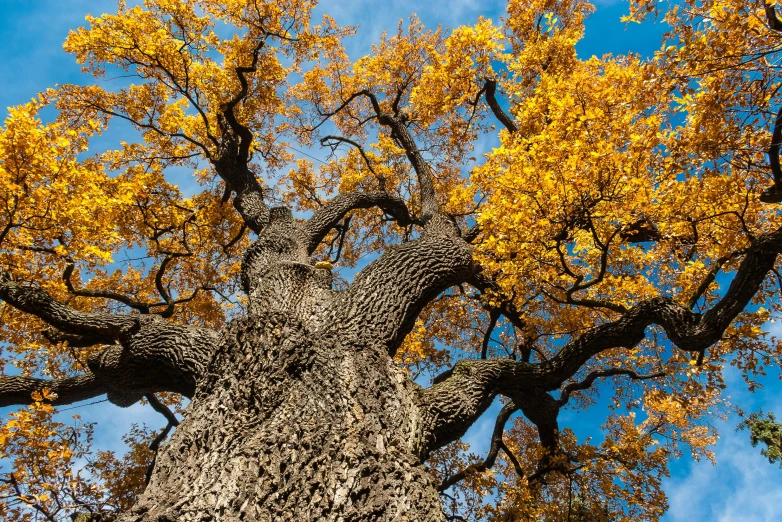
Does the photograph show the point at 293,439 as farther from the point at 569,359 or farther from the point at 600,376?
the point at 600,376

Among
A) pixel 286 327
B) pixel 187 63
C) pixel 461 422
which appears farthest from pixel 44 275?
pixel 461 422

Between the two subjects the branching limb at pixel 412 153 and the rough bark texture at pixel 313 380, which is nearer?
the rough bark texture at pixel 313 380

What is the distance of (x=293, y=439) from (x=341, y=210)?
17.0 ft

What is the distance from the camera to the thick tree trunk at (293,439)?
281 centimetres

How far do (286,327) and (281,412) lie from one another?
1.04 m

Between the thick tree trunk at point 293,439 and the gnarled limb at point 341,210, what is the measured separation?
302 centimetres

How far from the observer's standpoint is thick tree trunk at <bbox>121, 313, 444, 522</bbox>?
2.81 meters

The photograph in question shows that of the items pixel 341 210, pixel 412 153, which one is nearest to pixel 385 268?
pixel 341 210

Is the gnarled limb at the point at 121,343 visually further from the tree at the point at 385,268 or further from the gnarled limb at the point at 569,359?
the gnarled limb at the point at 569,359

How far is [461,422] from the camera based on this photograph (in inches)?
192

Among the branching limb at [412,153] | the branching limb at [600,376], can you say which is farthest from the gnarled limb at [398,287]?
the branching limb at [600,376]

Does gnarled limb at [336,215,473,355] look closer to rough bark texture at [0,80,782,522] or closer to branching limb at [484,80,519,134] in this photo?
rough bark texture at [0,80,782,522]

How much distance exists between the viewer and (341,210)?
7.89m

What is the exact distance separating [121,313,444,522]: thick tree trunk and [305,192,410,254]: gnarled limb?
3.02 metres
